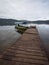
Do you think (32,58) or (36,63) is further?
(32,58)

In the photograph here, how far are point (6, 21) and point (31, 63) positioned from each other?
192 metres

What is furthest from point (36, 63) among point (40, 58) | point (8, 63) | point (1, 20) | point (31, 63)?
point (1, 20)

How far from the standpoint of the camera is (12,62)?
538cm

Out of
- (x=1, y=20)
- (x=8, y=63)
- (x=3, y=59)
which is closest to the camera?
(x=8, y=63)

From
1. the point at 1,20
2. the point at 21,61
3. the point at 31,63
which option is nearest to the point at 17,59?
the point at 21,61

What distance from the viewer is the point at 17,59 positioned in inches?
226

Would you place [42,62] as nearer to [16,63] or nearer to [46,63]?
[46,63]

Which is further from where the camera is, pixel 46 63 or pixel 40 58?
pixel 40 58

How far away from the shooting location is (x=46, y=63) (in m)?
5.35

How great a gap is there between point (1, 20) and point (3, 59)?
7250 inches

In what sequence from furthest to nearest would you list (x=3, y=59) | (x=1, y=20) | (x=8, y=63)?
1. (x=1, y=20)
2. (x=3, y=59)
3. (x=8, y=63)

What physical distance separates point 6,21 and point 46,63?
19164cm

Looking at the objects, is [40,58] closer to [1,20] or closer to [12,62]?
[12,62]

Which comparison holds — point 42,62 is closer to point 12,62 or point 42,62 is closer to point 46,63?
point 46,63
